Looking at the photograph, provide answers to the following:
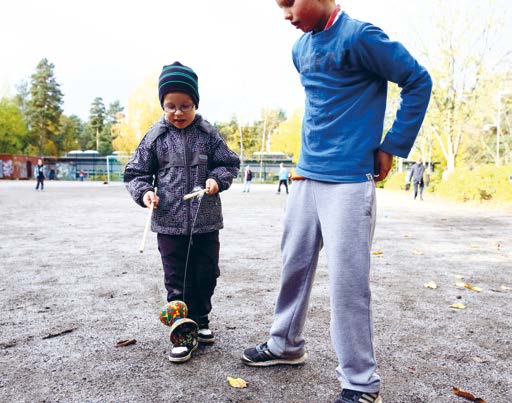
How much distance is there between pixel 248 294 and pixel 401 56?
2552 mm

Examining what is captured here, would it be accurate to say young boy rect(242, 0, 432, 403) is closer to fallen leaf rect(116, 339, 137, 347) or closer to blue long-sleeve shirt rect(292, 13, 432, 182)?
blue long-sleeve shirt rect(292, 13, 432, 182)

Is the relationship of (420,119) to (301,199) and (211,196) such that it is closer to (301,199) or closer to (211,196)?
(301,199)

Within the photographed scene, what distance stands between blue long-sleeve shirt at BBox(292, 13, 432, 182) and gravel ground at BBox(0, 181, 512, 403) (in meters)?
1.13

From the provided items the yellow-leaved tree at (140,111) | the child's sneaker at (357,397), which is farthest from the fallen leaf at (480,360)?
the yellow-leaved tree at (140,111)

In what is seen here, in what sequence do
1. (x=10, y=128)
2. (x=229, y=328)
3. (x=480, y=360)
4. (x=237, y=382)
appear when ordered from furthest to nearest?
(x=10, y=128) < (x=229, y=328) < (x=480, y=360) < (x=237, y=382)

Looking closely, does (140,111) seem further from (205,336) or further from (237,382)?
(237,382)

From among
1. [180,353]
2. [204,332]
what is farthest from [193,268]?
[180,353]

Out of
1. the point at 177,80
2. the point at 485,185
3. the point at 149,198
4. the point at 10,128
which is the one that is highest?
the point at 10,128

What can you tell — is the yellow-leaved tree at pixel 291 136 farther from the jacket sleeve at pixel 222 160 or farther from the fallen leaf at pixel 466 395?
the fallen leaf at pixel 466 395

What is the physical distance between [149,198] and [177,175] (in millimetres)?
230

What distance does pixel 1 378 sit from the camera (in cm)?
228

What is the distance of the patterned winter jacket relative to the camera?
265cm

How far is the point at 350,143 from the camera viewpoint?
1986 millimetres

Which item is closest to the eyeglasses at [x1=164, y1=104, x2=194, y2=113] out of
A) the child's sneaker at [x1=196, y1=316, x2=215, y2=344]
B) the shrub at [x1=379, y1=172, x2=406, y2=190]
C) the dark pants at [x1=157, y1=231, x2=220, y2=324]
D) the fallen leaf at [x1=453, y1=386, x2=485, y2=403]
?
the dark pants at [x1=157, y1=231, x2=220, y2=324]
